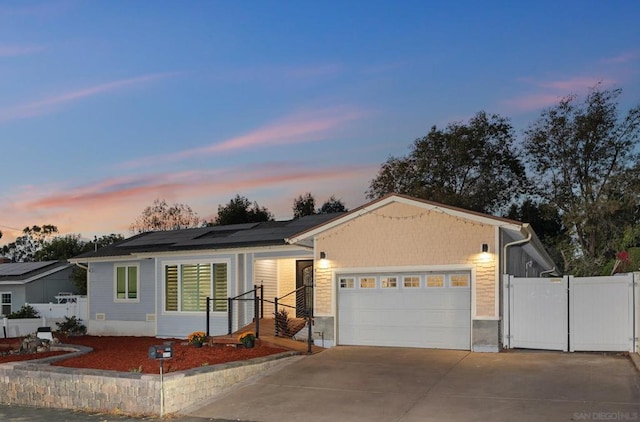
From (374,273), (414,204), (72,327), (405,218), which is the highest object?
(414,204)

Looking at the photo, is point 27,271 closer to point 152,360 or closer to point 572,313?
point 152,360

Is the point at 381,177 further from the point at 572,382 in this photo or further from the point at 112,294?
the point at 572,382

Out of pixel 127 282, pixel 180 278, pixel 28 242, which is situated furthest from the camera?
pixel 28 242

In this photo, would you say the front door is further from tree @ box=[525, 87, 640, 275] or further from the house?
tree @ box=[525, 87, 640, 275]

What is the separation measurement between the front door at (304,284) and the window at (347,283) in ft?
10.3

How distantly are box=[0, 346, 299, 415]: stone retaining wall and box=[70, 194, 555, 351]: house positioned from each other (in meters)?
3.40

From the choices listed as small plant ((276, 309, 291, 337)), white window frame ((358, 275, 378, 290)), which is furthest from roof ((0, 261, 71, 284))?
white window frame ((358, 275, 378, 290))

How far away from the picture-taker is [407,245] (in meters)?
15.1

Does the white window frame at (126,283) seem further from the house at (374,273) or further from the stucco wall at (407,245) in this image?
the stucco wall at (407,245)

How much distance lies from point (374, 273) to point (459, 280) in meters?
2.11

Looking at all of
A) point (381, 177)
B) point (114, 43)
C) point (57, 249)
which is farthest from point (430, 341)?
point (57, 249)

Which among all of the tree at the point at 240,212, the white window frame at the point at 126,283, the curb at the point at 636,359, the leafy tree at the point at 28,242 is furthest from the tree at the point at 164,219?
the curb at the point at 636,359

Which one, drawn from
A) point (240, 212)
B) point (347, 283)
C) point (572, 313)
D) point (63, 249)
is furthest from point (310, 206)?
point (572, 313)

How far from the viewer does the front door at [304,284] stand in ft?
62.8
